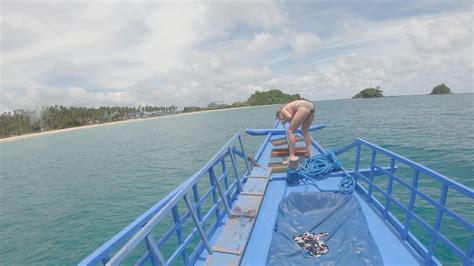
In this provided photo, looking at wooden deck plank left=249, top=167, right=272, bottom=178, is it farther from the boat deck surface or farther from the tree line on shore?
the tree line on shore

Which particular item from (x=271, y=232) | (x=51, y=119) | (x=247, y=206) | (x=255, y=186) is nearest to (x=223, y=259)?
(x=271, y=232)

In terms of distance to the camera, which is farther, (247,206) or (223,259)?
(247,206)

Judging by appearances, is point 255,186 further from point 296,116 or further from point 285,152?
point 285,152

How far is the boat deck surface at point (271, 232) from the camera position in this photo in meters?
3.74

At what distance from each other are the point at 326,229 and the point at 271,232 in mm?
945

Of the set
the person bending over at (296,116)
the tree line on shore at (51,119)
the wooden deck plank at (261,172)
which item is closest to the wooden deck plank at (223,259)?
the wooden deck plank at (261,172)

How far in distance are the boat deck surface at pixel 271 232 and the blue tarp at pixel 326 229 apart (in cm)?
15

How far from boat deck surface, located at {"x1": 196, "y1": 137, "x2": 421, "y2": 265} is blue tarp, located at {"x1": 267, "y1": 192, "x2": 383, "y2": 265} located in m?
0.15

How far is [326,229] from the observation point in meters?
4.46

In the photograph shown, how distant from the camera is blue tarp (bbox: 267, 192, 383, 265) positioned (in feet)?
12.0

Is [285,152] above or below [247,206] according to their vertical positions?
above

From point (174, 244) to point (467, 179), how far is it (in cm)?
1263

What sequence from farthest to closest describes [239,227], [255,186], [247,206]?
[255,186] < [247,206] < [239,227]

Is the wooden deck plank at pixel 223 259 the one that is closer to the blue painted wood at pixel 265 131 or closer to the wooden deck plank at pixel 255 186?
the wooden deck plank at pixel 255 186
